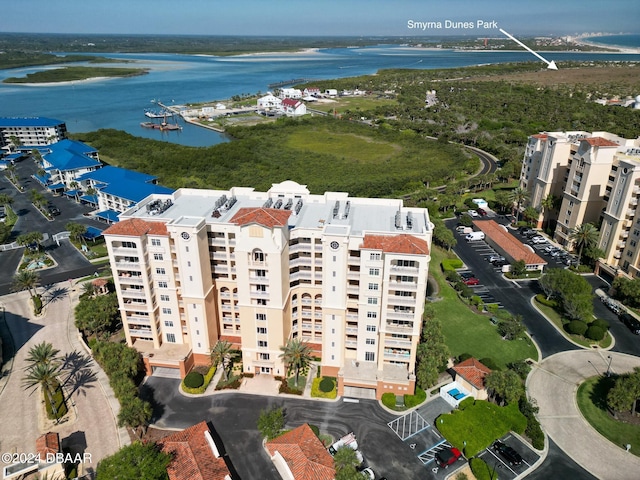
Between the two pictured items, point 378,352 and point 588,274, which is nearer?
point 378,352

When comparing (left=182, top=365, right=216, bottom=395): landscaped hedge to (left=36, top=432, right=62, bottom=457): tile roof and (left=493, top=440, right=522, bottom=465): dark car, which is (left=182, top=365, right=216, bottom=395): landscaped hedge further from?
(left=493, top=440, right=522, bottom=465): dark car

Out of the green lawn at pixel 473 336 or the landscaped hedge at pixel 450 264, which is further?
the landscaped hedge at pixel 450 264

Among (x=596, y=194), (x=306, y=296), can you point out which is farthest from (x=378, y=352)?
(x=596, y=194)

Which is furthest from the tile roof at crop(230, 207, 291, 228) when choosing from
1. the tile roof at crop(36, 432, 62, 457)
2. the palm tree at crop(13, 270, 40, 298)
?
the palm tree at crop(13, 270, 40, 298)

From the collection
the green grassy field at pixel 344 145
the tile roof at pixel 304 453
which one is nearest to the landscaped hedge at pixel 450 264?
the tile roof at pixel 304 453

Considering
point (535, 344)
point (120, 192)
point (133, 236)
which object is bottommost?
point (535, 344)

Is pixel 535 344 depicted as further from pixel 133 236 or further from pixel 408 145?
pixel 408 145

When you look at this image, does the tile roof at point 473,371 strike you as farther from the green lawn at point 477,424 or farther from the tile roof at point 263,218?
the tile roof at point 263,218

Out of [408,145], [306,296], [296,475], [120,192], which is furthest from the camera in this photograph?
[408,145]
